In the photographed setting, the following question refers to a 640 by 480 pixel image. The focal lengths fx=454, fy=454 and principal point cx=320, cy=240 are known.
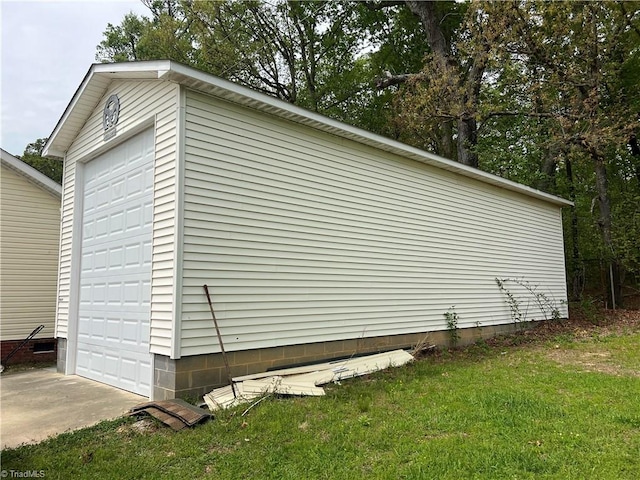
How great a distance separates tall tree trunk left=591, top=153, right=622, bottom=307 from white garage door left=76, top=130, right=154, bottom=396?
40.5 feet

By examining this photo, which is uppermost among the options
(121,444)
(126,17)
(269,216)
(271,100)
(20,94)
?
(126,17)

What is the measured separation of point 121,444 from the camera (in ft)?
12.6

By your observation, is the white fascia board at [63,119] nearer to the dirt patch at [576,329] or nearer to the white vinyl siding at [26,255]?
the white vinyl siding at [26,255]

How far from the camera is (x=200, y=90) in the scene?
213 inches

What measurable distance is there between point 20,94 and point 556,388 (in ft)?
31.1

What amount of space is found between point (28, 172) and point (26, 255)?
5.66 ft

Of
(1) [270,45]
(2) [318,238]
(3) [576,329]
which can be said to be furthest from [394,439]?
(1) [270,45]

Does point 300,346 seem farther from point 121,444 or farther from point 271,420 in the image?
point 121,444

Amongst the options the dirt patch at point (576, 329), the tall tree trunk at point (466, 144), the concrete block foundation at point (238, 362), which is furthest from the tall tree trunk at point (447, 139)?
the concrete block foundation at point (238, 362)

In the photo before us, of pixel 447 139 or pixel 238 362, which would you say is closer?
pixel 238 362

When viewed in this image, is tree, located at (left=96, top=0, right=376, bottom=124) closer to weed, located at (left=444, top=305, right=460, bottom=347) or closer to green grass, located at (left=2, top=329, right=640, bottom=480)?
weed, located at (left=444, top=305, right=460, bottom=347)

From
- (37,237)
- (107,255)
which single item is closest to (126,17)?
(37,237)

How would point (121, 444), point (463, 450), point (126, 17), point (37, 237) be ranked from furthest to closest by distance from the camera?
point (126, 17) → point (37, 237) → point (121, 444) → point (463, 450)

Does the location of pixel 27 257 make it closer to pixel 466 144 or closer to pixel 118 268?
pixel 118 268
